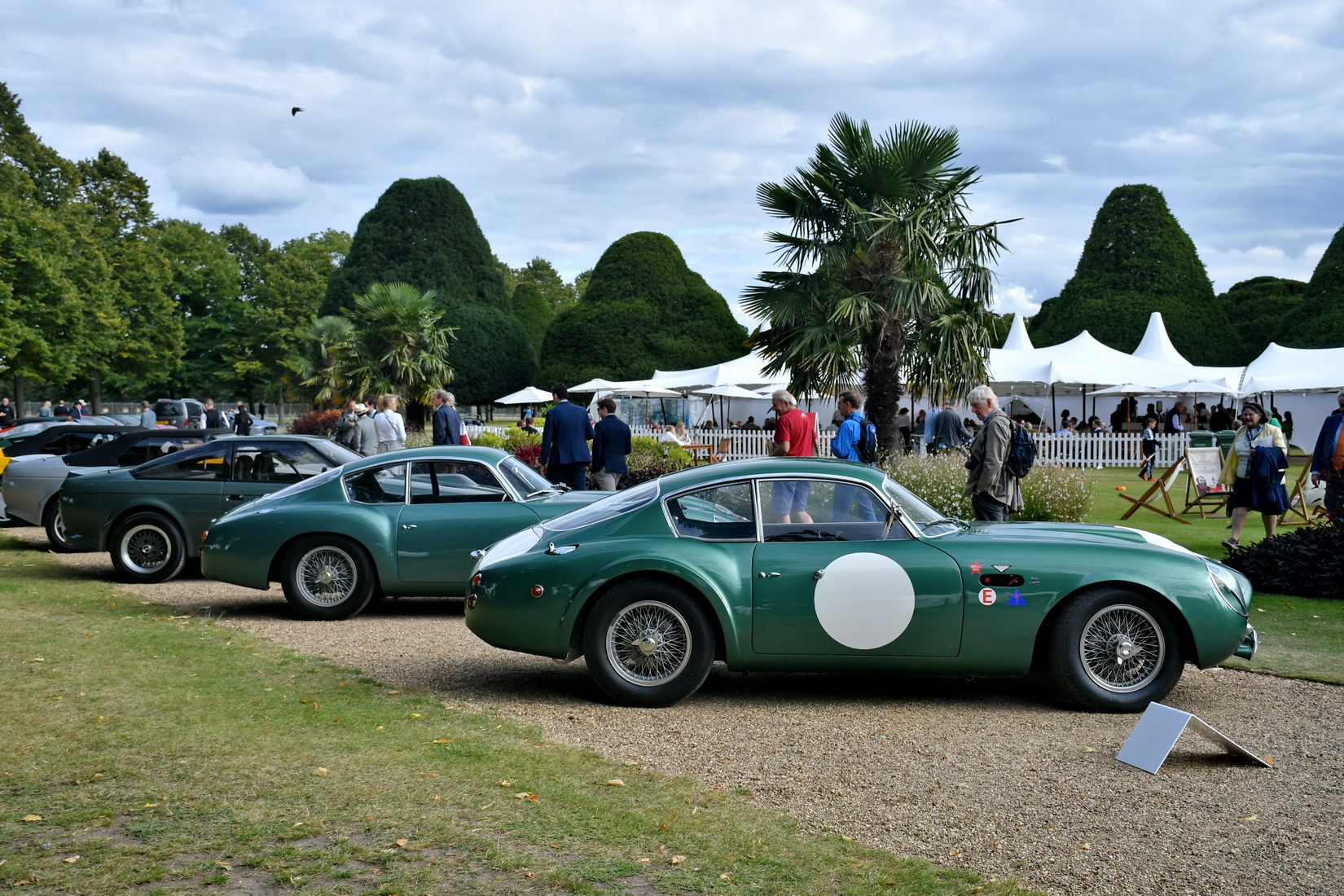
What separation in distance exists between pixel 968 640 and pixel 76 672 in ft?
18.0

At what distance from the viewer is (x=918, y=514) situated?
6684 millimetres

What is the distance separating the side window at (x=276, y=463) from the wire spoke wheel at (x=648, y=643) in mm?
6468

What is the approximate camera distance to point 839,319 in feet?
61.6

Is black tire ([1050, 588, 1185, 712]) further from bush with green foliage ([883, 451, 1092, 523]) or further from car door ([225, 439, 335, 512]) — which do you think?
car door ([225, 439, 335, 512])

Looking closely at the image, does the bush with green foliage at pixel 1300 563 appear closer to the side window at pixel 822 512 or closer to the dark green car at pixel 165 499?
the side window at pixel 822 512

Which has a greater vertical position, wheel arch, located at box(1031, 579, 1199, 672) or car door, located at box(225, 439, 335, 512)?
car door, located at box(225, 439, 335, 512)

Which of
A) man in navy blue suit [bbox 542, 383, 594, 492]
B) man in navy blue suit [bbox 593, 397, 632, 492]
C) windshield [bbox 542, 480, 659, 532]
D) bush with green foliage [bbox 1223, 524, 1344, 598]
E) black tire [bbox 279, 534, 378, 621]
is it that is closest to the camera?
windshield [bbox 542, 480, 659, 532]

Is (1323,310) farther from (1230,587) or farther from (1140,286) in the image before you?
(1230,587)

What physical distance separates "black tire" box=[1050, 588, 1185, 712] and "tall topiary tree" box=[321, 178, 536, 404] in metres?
48.7

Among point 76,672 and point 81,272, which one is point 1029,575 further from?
point 81,272

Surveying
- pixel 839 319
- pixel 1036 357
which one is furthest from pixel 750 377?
pixel 839 319

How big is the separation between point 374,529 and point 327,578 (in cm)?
62

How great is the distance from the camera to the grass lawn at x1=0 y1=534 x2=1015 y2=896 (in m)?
3.90

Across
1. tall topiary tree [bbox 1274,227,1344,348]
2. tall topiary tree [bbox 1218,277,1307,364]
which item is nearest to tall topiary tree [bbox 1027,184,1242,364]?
tall topiary tree [bbox 1218,277,1307,364]
